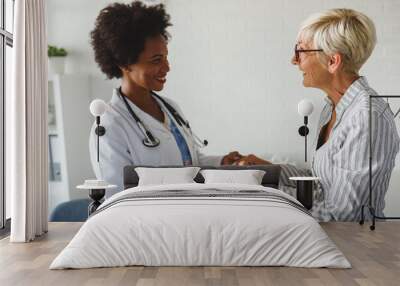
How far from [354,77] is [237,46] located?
4.56ft

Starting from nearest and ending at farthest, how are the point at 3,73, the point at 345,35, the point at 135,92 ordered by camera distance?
the point at 3,73 → the point at 345,35 → the point at 135,92

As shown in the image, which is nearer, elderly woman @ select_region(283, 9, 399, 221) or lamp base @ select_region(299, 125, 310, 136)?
elderly woman @ select_region(283, 9, 399, 221)

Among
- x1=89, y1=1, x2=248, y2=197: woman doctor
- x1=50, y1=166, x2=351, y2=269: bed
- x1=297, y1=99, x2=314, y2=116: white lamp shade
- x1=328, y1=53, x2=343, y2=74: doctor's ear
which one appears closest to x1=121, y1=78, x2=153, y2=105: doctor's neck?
x1=89, y1=1, x2=248, y2=197: woman doctor

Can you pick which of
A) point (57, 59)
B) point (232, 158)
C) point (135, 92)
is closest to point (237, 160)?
point (232, 158)

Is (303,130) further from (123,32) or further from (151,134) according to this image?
(123,32)

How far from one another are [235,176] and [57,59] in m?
2.51

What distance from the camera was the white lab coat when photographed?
24.8ft

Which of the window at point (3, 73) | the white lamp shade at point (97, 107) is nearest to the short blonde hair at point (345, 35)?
the white lamp shade at point (97, 107)

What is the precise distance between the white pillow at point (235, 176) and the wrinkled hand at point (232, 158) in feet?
1.08

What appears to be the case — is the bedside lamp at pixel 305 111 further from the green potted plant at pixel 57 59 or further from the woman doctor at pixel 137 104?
the green potted plant at pixel 57 59

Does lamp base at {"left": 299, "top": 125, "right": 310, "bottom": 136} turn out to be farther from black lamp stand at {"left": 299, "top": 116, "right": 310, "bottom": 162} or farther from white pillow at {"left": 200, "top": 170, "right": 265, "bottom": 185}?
white pillow at {"left": 200, "top": 170, "right": 265, "bottom": 185}

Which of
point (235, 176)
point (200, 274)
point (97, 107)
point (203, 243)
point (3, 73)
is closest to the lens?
point (200, 274)

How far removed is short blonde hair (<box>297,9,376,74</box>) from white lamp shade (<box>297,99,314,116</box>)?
1.86ft

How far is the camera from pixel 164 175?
7254mm
